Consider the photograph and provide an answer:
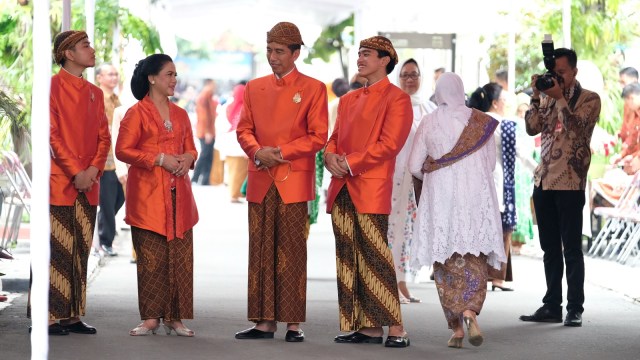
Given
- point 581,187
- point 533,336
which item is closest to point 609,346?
point 533,336

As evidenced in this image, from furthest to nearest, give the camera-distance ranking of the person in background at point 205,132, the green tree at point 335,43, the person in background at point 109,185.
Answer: the green tree at point 335,43
the person in background at point 205,132
the person in background at point 109,185

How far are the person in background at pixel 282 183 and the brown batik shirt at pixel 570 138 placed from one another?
1786mm

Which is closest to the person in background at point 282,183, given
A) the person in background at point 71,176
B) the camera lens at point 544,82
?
the person in background at point 71,176

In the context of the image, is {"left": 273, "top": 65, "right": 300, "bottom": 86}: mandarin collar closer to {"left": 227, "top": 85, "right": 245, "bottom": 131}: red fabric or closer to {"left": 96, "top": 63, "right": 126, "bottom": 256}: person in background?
Answer: {"left": 96, "top": 63, "right": 126, "bottom": 256}: person in background

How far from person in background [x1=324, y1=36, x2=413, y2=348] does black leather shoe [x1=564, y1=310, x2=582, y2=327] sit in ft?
5.03

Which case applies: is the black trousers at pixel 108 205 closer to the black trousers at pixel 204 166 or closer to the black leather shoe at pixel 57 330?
the black leather shoe at pixel 57 330

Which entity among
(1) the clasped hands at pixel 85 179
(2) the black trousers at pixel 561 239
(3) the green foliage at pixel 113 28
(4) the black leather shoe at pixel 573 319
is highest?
(3) the green foliage at pixel 113 28

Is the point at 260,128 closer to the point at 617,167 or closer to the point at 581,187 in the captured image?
the point at 581,187

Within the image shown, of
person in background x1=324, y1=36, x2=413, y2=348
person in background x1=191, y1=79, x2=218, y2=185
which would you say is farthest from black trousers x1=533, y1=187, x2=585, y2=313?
person in background x1=191, y1=79, x2=218, y2=185

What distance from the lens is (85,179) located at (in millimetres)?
8625

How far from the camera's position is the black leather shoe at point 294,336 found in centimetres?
858

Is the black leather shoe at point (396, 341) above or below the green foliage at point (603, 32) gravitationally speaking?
below

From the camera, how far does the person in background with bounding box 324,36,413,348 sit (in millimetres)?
8477

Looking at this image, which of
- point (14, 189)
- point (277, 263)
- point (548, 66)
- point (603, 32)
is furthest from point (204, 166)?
point (277, 263)
